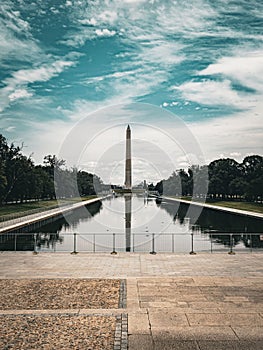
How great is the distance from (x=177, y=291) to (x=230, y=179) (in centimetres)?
6986

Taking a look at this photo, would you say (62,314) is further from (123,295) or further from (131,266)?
(131,266)

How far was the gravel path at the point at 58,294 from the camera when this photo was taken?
987 cm

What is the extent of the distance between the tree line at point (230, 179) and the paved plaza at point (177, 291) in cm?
4755

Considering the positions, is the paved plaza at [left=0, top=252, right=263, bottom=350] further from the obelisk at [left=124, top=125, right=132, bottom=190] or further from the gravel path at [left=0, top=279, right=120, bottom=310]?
the obelisk at [left=124, top=125, right=132, bottom=190]

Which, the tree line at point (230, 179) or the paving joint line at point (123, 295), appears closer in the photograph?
the paving joint line at point (123, 295)

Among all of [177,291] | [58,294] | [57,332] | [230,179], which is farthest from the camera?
[230,179]

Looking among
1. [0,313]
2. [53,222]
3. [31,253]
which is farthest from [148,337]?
[53,222]

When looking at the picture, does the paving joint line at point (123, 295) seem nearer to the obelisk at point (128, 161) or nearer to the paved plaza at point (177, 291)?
the paved plaza at point (177, 291)

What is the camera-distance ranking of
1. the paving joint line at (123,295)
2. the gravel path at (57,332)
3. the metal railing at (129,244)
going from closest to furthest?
1. the gravel path at (57,332)
2. the paving joint line at (123,295)
3. the metal railing at (129,244)

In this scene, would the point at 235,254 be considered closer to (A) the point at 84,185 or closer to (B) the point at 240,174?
(B) the point at 240,174

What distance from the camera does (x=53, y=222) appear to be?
39.4 meters

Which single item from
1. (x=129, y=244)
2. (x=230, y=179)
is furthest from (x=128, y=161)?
(x=129, y=244)

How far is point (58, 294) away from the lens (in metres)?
10.8

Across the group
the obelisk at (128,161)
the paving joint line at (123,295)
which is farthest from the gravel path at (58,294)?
the obelisk at (128,161)
